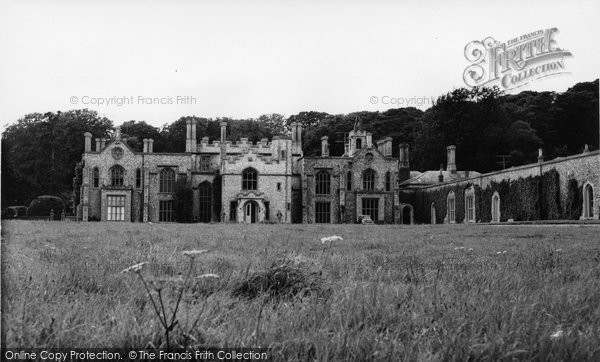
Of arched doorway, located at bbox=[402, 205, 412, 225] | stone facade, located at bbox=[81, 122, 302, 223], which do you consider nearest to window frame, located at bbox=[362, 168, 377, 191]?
arched doorway, located at bbox=[402, 205, 412, 225]

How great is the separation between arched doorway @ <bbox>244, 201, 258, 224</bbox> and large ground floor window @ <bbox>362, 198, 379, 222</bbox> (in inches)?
361

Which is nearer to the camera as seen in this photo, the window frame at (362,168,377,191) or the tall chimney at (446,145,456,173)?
the window frame at (362,168,377,191)

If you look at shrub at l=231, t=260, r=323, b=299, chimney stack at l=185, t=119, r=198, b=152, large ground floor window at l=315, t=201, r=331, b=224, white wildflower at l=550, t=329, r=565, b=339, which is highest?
chimney stack at l=185, t=119, r=198, b=152

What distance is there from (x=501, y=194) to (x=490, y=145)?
82.9 ft

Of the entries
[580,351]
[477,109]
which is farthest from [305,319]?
[477,109]

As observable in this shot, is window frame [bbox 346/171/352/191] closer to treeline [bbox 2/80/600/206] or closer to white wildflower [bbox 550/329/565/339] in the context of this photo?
treeline [bbox 2/80/600/206]

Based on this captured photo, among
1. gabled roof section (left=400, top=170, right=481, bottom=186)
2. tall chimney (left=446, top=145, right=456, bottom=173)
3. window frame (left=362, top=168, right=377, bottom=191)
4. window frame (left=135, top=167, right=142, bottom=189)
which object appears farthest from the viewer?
tall chimney (left=446, top=145, right=456, bottom=173)

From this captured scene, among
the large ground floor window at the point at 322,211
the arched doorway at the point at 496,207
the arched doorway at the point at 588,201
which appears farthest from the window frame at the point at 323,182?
the arched doorway at the point at 588,201

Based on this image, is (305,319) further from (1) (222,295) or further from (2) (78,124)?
(2) (78,124)

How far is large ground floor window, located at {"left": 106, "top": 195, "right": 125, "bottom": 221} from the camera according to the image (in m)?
45.0

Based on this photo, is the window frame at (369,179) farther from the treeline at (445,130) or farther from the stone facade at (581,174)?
the stone facade at (581,174)

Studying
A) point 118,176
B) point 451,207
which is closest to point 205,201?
point 118,176

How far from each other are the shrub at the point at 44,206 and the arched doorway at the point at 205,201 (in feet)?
34.2

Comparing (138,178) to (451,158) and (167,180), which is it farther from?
(451,158)
